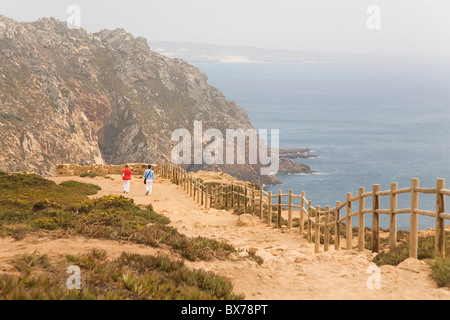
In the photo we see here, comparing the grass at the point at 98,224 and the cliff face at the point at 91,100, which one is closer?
the grass at the point at 98,224

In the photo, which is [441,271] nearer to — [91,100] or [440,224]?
[440,224]

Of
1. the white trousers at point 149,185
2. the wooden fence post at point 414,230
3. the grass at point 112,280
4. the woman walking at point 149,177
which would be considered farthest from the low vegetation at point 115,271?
the white trousers at point 149,185

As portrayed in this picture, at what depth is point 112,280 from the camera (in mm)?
6711

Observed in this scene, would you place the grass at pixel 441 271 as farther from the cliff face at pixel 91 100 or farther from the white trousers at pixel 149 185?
the cliff face at pixel 91 100

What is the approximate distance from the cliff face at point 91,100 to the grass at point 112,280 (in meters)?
71.4

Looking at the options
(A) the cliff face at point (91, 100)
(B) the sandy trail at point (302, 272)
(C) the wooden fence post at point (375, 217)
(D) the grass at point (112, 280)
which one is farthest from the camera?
(A) the cliff face at point (91, 100)

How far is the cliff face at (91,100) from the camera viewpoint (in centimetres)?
9338

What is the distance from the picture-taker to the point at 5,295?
5.51 metres

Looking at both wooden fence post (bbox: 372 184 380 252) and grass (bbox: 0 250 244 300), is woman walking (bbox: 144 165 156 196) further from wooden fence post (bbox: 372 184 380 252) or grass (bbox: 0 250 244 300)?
grass (bbox: 0 250 244 300)

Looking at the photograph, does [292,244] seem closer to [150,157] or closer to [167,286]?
[167,286]

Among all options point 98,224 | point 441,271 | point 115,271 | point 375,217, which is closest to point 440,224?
point 441,271

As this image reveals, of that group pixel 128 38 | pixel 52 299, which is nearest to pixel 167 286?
pixel 52 299

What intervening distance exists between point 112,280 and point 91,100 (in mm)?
120828

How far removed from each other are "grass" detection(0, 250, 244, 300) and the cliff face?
7139 centimetres
